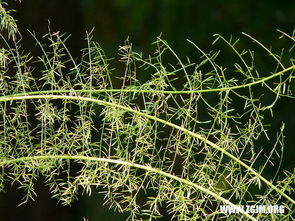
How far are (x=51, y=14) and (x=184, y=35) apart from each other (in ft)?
1.29

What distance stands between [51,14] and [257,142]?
688mm

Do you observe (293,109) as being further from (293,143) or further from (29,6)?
(29,6)

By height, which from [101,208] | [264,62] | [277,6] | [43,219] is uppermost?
[277,6]

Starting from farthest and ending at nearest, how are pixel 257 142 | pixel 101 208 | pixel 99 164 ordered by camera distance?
pixel 101 208
pixel 257 142
pixel 99 164

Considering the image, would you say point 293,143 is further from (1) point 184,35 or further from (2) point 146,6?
(2) point 146,6

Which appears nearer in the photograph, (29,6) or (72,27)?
(29,6)

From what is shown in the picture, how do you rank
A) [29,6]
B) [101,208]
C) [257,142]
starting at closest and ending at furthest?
[29,6] < [257,142] < [101,208]

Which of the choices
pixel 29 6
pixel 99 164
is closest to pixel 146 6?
pixel 29 6

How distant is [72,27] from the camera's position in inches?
67.8

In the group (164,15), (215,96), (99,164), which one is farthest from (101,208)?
→ (99,164)

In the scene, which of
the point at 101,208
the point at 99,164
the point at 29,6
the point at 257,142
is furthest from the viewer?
the point at 101,208

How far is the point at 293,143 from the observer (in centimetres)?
172

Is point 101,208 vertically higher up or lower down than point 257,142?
lower down

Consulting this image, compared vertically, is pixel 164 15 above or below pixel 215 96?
above
